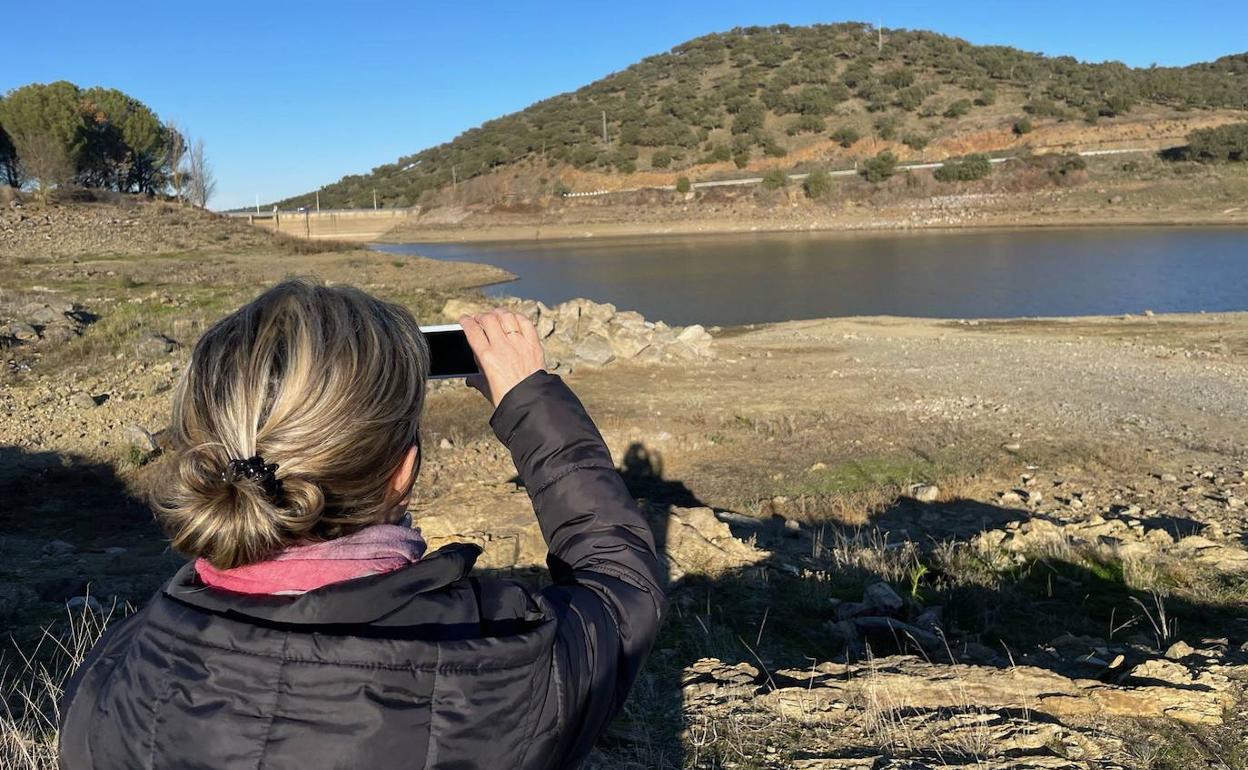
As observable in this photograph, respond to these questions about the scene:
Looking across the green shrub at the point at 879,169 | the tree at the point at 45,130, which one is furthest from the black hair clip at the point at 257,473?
the green shrub at the point at 879,169

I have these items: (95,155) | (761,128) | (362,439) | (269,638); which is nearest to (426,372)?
(362,439)

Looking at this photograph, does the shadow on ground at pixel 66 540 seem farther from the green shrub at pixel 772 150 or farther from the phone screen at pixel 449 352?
the green shrub at pixel 772 150

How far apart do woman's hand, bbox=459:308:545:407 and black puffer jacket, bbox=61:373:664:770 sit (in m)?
0.34

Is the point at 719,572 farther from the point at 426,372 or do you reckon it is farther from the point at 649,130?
the point at 649,130

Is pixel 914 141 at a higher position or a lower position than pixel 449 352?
higher

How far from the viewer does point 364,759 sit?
1177 millimetres

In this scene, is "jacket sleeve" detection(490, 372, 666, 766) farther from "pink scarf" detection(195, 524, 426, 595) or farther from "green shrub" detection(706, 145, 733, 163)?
"green shrub" detection(706, 145, 733, 163)

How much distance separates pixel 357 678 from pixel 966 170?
66460mm

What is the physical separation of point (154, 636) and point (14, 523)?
28.8ft

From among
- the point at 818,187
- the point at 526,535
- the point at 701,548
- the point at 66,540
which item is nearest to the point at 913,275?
the point at 701,548

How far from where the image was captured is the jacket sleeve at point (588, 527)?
1.49 m

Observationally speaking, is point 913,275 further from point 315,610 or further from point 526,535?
point 315,610

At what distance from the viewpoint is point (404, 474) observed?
1.39 meters

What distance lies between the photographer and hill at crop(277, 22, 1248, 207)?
256ft
